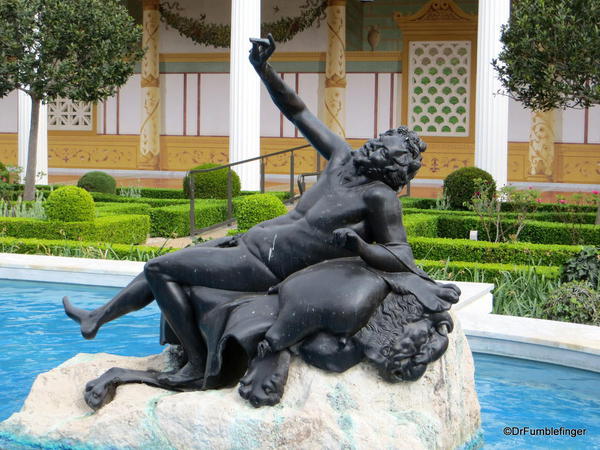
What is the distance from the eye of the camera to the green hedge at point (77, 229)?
9.06 m

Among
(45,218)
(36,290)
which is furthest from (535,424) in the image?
(45,218)

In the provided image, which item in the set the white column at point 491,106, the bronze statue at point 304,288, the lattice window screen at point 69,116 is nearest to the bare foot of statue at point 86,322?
the bronze statue at point 304,288

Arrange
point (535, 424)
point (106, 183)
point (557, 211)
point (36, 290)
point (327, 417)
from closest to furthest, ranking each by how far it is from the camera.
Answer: point (327, 417) → point (535, 424) → point (36, 290) → point (557, 211) → point (106, 183)

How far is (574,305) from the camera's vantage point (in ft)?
18.4

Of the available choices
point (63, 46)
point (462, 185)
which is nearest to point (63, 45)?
point (63, 46)

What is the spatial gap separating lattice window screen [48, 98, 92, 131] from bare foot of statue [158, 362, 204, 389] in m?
19.0

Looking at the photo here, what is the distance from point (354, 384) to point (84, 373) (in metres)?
1.19

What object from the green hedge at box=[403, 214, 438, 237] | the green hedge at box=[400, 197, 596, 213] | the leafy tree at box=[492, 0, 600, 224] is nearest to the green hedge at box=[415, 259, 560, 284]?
the green hedge at box=[403, 214, 438, 237]

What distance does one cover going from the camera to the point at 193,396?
317 centimetres

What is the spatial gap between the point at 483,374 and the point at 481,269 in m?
2.29

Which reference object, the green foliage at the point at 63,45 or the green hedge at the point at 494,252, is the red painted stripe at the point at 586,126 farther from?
the green hedge at the point at 494,252

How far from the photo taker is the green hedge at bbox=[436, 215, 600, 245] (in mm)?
9062

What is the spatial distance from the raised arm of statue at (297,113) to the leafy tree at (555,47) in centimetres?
674

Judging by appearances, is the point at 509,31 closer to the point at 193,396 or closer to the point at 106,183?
the point at 106,183
